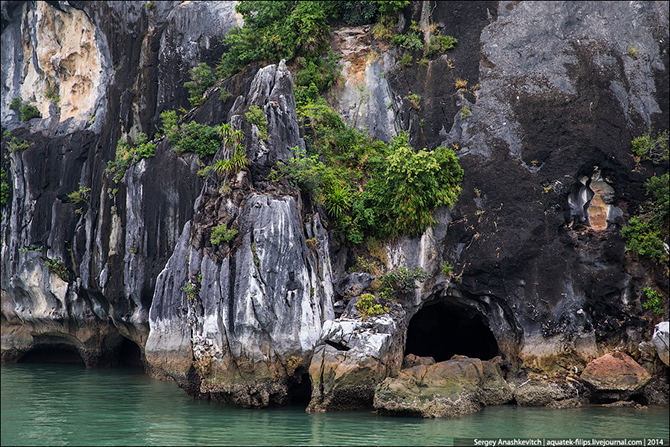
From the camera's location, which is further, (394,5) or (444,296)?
(394,5)

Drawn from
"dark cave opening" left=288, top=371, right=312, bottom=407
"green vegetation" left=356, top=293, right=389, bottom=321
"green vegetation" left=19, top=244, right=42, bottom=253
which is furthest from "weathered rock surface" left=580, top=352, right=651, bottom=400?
"green vegetation" left=19, top=244, right=42, bottom=253

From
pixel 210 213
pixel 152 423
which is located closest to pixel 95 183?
pixel 210 213

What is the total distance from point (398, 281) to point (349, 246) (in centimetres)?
199

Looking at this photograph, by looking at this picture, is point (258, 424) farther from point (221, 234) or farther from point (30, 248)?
point (30, 248)

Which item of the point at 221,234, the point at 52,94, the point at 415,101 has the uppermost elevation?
the point at 52,94

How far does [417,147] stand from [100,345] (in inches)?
547

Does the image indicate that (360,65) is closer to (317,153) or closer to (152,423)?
(317,153)

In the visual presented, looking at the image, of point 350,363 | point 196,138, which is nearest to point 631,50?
point 350,363

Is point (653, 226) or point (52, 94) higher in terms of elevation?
point (52, 94)

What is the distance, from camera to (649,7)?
1798 centimetres

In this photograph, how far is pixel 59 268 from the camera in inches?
867

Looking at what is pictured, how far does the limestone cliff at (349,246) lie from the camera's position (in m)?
14.8

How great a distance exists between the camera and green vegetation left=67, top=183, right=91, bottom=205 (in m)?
22.0

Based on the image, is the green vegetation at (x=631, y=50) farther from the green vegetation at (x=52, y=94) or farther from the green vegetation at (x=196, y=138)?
the green vegetation at (x=52, y=94)
